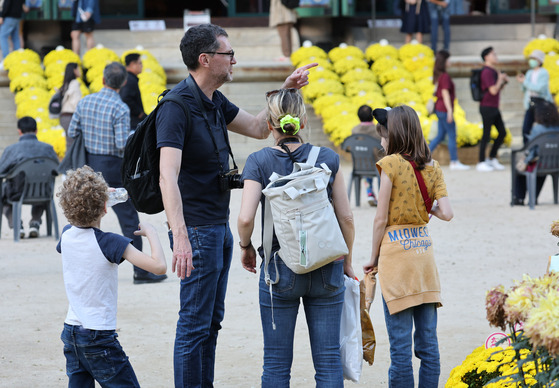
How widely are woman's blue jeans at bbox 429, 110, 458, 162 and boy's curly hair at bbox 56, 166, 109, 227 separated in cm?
1150

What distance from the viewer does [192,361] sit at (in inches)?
164

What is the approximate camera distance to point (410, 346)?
439 cm

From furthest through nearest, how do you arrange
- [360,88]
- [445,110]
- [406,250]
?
1. [360,88]
2. [445,110]
3. [406,250]

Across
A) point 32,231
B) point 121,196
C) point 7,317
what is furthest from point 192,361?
point 32,231

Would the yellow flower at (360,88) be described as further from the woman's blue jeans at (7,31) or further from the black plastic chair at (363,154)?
the woman's blue jeans at (7,31)

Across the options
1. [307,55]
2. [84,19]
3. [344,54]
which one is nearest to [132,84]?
[307,55]

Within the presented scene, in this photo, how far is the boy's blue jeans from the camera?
12.8 feet

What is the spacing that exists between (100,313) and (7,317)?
2.90 metres

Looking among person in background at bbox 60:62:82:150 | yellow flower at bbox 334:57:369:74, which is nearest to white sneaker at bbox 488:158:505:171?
yellow flower at bbox 334:57:369:74

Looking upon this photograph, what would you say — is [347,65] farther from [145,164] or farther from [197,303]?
[197,303]

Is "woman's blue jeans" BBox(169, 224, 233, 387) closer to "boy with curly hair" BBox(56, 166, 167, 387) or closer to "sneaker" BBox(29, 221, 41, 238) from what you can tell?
"boy with curly hair" BBox(56, 166, 167, 387)

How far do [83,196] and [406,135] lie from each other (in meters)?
1.52

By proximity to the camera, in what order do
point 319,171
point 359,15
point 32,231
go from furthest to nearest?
point 359,15
point 32,231
point 319,171

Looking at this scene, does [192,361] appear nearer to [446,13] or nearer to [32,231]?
[32,231]
